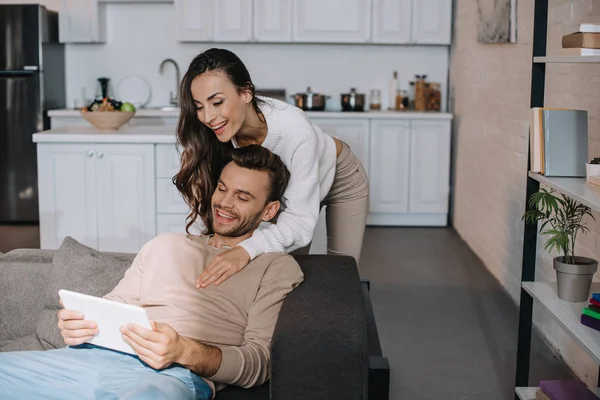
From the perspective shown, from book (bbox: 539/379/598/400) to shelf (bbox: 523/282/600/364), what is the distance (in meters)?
0.25

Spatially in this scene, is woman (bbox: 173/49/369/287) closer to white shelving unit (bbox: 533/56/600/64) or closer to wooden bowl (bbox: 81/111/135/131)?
white shelving unit (bbox: 533/56/600/64)

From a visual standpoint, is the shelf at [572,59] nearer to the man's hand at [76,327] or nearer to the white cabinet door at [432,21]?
the man's hand at [76,327]

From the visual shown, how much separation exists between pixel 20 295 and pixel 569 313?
1690 millimetres

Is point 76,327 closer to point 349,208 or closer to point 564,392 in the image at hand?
point 349,208

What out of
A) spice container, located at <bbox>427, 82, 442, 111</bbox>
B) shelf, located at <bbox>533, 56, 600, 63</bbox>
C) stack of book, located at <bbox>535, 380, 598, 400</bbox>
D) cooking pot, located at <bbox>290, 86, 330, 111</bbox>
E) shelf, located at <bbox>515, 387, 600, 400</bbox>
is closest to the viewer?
shelf, located at <bbox>533, 56, 600, 63</bbox>

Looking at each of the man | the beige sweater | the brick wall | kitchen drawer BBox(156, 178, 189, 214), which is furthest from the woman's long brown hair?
kitchen drawer BBox(156, 178, 189, 214)

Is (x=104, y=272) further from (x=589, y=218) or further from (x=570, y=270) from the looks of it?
(x=589, y=218)

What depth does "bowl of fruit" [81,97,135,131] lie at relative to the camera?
468 cm

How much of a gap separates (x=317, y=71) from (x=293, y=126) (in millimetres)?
4448

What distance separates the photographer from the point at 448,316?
13.6 feet

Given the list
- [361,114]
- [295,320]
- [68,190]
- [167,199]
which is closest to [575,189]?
[295,320]

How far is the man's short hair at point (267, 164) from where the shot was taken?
2.44 metres

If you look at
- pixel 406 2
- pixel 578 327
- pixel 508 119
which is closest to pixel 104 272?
pixel 578 327

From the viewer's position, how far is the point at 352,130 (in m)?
6.35
